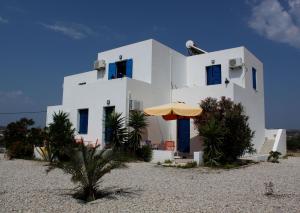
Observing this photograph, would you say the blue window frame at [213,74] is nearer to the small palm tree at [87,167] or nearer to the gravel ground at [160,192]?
the gravel ground at [160,192]

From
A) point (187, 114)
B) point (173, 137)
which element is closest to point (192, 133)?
point (173, 137)

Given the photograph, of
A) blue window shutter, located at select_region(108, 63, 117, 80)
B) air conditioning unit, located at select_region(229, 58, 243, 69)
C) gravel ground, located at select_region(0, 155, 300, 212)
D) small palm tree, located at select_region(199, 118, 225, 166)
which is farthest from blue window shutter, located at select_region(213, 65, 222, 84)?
gravel ground, located at select_region(0, 155, 300, 212)

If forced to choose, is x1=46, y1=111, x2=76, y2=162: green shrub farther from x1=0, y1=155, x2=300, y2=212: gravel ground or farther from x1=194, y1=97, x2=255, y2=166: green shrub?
x1=194, y1=97, x2=255, y2=166: green shrub

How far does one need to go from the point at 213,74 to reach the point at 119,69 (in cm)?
631

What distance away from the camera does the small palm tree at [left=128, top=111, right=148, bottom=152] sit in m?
16.2

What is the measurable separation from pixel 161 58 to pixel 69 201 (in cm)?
1429

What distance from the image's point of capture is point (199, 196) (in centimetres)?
795

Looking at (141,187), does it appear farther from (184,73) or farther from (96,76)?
(96,76)

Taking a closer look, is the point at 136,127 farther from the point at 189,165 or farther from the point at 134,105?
the point at 189,165

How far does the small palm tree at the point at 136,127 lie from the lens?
53.0ft

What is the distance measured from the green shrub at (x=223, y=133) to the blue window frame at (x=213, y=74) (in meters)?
6.57

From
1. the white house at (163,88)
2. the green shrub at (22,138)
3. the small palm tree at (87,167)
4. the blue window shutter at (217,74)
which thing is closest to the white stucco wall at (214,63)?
the white house at (163,88)

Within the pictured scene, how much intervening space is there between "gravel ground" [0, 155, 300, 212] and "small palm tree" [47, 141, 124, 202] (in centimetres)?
39

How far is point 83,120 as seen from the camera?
778 inches
